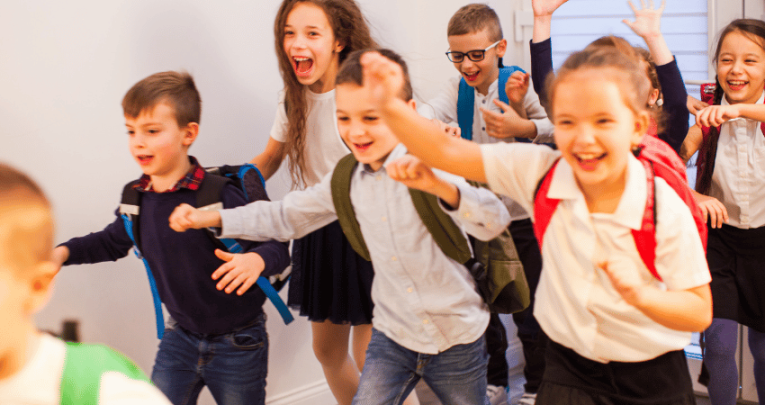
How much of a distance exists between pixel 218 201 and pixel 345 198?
1.19 feet

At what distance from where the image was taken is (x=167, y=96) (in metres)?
1.82

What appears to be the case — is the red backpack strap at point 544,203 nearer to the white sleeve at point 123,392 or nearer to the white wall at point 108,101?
the white sleeve at point 123,392

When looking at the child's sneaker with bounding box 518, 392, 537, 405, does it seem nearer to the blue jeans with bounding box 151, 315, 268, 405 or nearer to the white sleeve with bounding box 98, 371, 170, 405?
the blue jeans with bounding box 151, 315, 268, 405

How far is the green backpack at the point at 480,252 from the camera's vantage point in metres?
1.60

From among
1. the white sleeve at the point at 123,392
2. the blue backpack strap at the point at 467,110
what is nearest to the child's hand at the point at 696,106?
the blue backpack strap at the point at 467,110

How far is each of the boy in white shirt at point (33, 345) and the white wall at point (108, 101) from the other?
1191mm

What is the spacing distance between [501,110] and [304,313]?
101 cm

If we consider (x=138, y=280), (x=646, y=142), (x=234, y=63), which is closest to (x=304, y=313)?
(x=138, y=280)

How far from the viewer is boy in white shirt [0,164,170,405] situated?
3.01ft

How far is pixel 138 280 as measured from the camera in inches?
89.4

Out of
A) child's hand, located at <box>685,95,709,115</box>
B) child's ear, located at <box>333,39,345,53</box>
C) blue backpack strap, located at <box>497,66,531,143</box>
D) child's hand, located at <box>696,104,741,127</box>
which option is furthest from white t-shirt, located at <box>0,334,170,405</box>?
child's hand, located at <box>685,95,709,115</box>

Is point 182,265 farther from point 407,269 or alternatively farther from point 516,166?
point 516,166

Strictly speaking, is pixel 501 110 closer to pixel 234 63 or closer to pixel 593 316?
pixel 234 63

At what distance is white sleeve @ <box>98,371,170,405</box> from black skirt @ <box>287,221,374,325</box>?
112 cm
